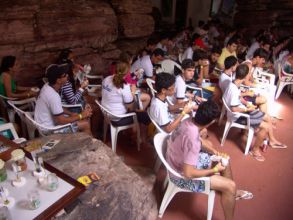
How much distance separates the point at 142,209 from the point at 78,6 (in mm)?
4486

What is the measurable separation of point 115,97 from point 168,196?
1457 mm

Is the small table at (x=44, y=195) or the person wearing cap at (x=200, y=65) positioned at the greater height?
the person wearing cap at (x=200, y=65)

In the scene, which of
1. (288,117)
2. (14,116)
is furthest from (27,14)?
(288,117)

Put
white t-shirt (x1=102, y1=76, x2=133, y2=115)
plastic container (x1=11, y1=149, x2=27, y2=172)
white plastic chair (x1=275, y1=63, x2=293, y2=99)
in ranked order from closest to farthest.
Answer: plastic container (x1=11, y1=149, x2=27, y2=172) < white t-shirt (x1=102, y1=76, x2=133, y2=115) < white plastic chair (x1=275, y1=63, x2=293, y2=99)

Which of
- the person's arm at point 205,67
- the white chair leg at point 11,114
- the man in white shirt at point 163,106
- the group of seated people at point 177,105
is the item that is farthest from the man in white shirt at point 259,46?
the white chair leg at point 11,114

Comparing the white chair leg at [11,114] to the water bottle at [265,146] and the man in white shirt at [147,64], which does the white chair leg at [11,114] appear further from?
the water bottle at [265,146]

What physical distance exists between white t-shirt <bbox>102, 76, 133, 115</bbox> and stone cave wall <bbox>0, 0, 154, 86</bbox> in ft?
6.76

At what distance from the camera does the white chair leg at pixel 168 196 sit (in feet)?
8.04

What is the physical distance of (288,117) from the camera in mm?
4988

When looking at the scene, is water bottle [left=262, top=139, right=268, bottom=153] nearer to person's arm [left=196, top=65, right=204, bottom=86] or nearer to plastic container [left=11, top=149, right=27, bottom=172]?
person's arm [left=196, top=65, right=204, bottom=86]

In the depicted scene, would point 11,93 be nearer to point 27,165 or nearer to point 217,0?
point 27,165

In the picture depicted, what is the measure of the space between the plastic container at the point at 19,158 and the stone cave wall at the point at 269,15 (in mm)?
10489

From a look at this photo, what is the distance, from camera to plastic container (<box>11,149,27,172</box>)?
1.78m

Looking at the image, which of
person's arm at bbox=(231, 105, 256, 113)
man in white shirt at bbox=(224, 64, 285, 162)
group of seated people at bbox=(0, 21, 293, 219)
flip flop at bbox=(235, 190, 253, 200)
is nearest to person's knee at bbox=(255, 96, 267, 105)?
group of seated people at bbox=(0, 21, 293, 219)
